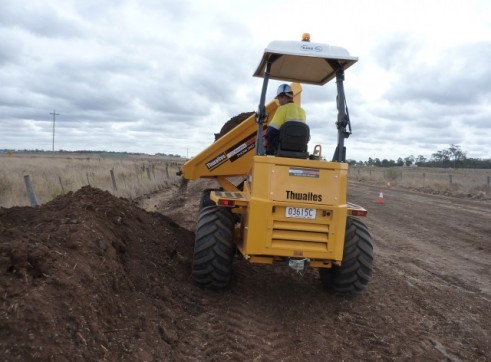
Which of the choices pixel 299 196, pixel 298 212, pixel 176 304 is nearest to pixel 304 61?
pixel 299 196

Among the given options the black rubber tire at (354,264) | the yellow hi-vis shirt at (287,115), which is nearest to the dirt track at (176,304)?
the black rubber tire at (354,264)

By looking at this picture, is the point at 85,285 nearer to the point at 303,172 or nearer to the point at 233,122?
the point at 303,172

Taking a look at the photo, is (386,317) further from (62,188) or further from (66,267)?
(62,188)

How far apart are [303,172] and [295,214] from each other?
50 centimetres

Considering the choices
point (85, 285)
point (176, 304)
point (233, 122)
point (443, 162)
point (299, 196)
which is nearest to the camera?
point (85, 285)

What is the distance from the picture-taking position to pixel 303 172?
5430mm

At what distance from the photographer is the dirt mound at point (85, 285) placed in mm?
3270

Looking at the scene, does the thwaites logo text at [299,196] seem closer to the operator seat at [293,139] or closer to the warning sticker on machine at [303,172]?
the warning sticker on machine at [303,172]

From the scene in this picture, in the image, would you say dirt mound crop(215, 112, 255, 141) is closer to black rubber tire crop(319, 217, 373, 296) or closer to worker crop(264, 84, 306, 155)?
worker crop(264, 84, 306, 155)

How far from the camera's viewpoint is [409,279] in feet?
23.9

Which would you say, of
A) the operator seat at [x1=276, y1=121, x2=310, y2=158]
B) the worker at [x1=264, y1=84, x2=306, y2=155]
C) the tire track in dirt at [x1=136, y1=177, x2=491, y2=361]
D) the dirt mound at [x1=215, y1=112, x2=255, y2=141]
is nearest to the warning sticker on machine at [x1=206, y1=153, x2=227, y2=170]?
the dirt mound at [x1=215, y1=112, x2=255, y2=141]

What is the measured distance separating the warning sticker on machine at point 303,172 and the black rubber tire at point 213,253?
1.15 meters

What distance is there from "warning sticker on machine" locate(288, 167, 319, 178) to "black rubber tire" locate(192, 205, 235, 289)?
115 cm

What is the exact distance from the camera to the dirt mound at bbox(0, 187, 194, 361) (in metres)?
3.27
